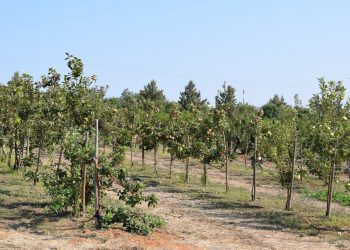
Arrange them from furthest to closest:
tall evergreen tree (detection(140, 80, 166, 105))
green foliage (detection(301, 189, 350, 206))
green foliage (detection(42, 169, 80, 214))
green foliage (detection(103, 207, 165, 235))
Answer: tall evergreen tree (detection(140, 80, 166, 105))
green foliage (detection(301, 189, 350, 206))
green foliage (detection(42, 169, 80, 214))
green foliage (detection(103, 207, 165, 235))

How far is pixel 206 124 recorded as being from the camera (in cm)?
Answer: 3172

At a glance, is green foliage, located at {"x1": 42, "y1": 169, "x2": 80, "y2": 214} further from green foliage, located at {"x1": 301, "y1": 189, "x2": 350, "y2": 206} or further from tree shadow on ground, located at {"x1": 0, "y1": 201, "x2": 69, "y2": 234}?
green foliage, located at {"x1": 301, "y1": 189, "x2": 350, "y2": 206}

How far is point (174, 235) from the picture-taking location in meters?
16.7

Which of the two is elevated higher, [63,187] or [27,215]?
[63,187]

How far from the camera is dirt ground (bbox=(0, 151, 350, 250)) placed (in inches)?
568

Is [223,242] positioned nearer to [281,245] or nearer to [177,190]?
[281,245]

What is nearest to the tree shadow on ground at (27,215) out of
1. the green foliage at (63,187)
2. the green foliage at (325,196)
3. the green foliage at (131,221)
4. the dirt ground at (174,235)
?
the dirt ground at (174,235)

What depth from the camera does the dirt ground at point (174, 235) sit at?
14438mm

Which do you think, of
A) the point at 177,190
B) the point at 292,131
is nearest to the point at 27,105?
the point at 177,190

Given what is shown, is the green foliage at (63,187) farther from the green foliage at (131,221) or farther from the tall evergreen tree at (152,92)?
the tall evergreen tree at (152,92)

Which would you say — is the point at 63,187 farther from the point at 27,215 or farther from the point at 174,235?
the point at 174,235

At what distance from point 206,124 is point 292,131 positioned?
344 inches

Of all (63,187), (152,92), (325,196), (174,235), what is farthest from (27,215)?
(152,92)

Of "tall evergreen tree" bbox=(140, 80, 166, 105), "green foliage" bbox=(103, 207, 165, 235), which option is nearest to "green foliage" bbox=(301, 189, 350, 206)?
"green foliage" bbox=(103, 207, 165, 235)
